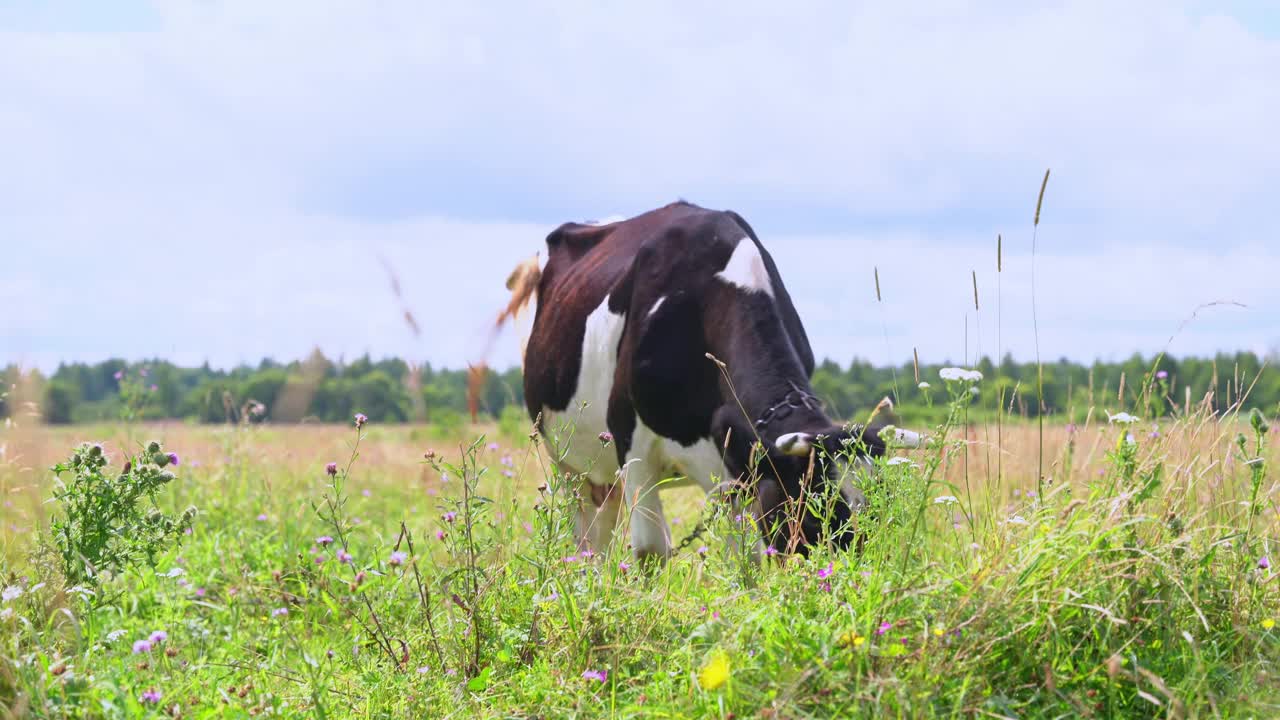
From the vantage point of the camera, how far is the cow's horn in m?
4.22

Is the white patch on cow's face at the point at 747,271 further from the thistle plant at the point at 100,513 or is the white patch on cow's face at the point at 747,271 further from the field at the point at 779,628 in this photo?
the thistle plant at the point at 100,513

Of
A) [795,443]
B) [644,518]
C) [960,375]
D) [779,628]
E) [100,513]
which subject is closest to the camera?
[779,628]

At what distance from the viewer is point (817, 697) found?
2.79 metres

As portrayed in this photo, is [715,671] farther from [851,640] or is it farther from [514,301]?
[514,301]

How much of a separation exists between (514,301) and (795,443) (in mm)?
3887

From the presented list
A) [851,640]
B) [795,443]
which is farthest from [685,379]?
[851,640]

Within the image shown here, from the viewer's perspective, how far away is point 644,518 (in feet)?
18.2

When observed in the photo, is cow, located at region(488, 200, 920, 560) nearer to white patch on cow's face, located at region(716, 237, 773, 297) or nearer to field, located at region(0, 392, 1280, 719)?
white patch on cow's face, located at region(716, 237, 773, 297)

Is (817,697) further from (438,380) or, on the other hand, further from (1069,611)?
(438,380)

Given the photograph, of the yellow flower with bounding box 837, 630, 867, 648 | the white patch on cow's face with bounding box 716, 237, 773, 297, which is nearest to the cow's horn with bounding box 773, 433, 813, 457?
the white patch on cow's face with bounding box 716, 237, 773, 297

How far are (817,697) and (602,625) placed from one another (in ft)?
2.84

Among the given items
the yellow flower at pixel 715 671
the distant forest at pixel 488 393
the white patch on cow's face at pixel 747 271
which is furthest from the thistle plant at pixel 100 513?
the white patch on cow's face at pixel 747 271

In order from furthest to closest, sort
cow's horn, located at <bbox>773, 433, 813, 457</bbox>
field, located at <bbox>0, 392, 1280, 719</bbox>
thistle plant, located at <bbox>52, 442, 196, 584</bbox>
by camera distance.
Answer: cow's horn, located at <bbox>773, 433, 813, 457</bbox>, thistle plant, located at <bbox>52, 442, 196, 584</bbox>, field, located at <bbox>0, 392, 1280, 719</bbox>

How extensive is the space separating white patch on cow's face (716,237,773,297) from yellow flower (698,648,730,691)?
2.62 metres
